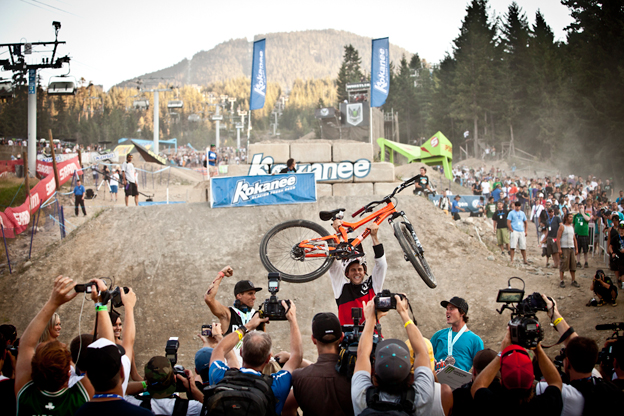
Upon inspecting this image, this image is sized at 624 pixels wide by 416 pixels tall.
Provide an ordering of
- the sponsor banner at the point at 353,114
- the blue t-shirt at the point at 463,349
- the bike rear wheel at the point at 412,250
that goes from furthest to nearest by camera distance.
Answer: the sponsor banner at the point at 353,114 < the bike rear wheel at the point at 412,250 < the blue t-shirt at the point at 463,349

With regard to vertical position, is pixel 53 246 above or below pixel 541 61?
below

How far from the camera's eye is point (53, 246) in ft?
45.8

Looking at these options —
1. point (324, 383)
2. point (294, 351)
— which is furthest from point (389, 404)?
point (294, 351)

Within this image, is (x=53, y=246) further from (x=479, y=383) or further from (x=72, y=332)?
(x=479, y=383)

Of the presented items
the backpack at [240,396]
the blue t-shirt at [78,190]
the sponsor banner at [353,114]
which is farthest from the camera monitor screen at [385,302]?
the sponsor banner at [353,114]

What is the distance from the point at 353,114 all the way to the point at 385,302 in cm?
5258

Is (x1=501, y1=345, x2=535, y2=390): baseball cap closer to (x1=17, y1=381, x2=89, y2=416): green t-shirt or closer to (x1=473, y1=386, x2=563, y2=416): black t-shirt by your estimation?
(x1=473, y1=386, x2=563, y2=416): black t-shirt

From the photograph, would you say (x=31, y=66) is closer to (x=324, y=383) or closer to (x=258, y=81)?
(x=258, y=81)

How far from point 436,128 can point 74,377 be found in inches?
2324

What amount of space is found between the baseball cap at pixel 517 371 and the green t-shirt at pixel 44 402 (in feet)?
9.44

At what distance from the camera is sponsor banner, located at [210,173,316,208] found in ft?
46.0

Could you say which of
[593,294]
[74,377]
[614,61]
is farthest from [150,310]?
[614,61]

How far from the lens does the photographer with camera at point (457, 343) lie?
4594mm

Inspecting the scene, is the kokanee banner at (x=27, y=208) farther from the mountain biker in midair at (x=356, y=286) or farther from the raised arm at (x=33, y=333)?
the mountain biker in midair at (x=356, y=286)
